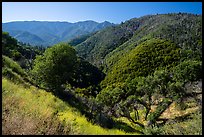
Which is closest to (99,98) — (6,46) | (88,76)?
(6,46)

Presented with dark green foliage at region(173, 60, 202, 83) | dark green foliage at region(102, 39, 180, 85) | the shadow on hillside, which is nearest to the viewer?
the shadow on hillside

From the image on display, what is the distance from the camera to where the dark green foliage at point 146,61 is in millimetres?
104875

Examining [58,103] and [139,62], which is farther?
[139,62]

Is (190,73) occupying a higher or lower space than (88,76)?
lower

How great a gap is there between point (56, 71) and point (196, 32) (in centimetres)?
13123

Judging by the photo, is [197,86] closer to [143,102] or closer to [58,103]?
[143,102]

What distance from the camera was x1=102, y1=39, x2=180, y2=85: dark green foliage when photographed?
104875mm

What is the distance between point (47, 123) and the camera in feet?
23.4

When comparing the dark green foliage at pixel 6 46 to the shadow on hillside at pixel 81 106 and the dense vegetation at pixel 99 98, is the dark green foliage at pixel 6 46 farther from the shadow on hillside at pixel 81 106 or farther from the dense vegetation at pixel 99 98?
the shadow on hillside at pixel 81 106

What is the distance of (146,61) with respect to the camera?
111 m

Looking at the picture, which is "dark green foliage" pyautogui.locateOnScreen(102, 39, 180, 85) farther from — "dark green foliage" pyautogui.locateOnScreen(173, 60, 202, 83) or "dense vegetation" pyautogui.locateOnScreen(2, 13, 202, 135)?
"dark green foliage" pyautogui.locateOnScreen(173, 60, 202, 83)

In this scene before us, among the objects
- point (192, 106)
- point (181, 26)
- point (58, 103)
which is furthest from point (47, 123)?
point (181, 26)

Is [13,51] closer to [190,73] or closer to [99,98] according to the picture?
[99,98]

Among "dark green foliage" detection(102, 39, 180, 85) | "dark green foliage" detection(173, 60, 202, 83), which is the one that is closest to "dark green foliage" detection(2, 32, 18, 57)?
"dark green foliage" detection(173, 60, 202, 83)
